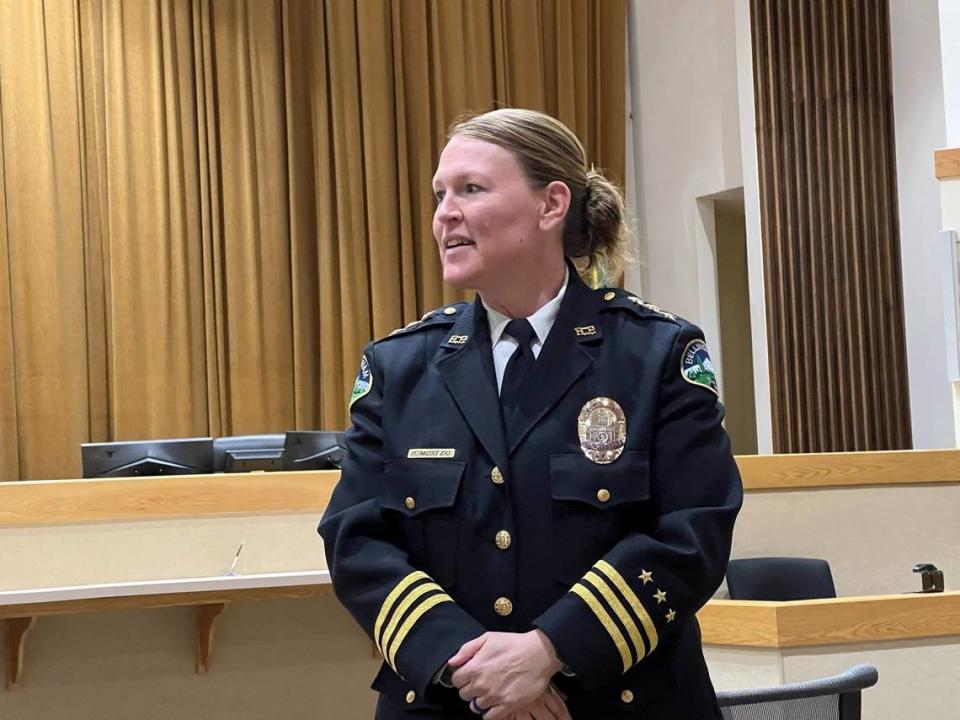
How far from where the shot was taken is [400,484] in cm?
170

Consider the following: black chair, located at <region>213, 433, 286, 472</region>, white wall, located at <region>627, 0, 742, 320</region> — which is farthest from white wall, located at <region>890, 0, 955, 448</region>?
black chair, located at <region>213, 433, 286, 472</region>

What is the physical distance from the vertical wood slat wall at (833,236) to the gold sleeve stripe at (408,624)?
6.48 meters

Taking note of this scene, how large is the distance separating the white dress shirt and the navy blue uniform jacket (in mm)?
22

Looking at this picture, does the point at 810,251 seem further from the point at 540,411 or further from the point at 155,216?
the point at 540,411

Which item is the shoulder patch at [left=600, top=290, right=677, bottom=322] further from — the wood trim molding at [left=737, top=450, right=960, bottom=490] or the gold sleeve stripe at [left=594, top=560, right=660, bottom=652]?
the wood trim molding at [left=737, top=450, right=960, bottom=490]

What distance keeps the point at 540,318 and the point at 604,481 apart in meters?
0.27

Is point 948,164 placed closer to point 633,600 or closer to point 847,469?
point 847,469

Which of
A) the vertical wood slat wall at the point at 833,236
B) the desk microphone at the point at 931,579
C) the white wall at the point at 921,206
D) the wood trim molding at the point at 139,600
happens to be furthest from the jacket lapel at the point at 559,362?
the vertical wood slat wall at the point at 833,236

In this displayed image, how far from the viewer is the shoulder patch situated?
5.82 ft

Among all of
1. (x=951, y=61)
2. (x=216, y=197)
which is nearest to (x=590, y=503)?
(x=951, y=61)

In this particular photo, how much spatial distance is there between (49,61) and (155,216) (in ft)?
3.58

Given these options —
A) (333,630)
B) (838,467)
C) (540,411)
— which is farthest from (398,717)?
(838,467)

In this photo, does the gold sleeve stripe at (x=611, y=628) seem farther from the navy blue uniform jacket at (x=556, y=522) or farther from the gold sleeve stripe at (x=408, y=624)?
the gold sleeve stripe at (x=408, y=624)

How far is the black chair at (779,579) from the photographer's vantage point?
5016 mm
